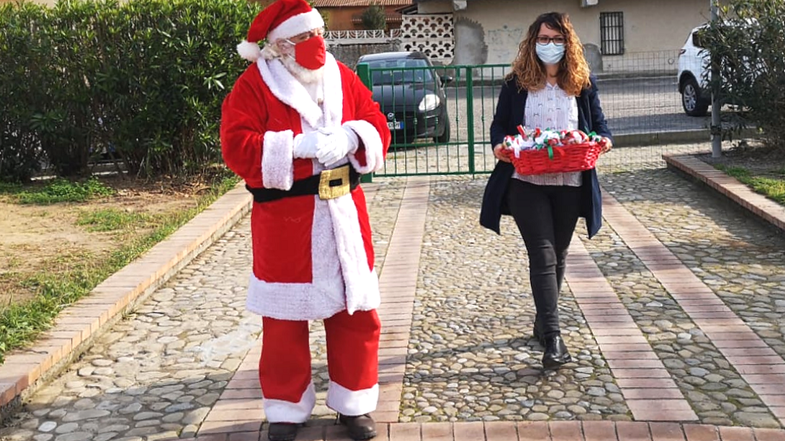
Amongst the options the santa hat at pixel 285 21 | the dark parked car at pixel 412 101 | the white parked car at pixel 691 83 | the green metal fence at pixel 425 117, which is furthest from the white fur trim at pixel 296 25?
the white parked car at pixel 691 83

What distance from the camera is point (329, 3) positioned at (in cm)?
6091

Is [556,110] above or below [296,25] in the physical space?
below

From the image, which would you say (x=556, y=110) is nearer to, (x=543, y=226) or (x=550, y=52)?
(x=550, y=52)

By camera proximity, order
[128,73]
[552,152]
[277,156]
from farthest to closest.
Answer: [128,73], [552,152], [277,156]

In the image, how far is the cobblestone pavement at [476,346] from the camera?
4312mm

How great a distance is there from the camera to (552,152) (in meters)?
4.55

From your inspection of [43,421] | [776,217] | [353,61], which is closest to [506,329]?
[43,421]

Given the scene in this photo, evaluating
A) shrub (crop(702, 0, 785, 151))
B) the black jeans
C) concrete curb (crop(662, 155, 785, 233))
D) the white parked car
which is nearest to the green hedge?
concrete curb (crop(662, 155, 785, 233))

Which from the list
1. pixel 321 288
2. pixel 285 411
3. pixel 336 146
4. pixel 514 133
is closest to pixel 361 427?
pixel 285 411

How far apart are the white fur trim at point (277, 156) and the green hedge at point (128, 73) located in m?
6.52

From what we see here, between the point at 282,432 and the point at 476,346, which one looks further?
the point at 476,346

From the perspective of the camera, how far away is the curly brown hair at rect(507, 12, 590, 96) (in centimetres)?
474

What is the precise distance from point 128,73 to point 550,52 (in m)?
6.63

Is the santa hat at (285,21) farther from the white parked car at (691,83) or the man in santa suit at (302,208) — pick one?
the white parked car at (691,83)
